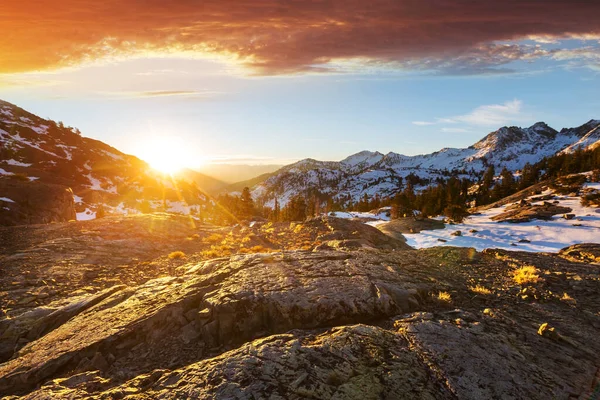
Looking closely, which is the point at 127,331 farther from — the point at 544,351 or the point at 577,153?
the point at 577,153

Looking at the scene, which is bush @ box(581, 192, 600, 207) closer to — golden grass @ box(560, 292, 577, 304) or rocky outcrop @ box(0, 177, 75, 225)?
golden grass @ box(560, 292, 577, 304)

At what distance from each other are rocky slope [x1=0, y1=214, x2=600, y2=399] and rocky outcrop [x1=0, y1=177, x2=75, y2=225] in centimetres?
2432

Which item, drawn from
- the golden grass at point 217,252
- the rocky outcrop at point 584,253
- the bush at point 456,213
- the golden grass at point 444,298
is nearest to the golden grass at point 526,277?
the golden grass at point 444,298

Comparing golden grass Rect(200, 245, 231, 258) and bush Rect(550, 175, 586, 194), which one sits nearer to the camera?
golden grass Rect(200, 245, 231, 258)

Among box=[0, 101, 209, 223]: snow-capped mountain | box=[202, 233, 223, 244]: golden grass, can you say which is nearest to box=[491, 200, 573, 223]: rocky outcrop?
box=[202, 233, 223, 244]: golden grass

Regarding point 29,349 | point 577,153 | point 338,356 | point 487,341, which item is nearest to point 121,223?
point 29,349

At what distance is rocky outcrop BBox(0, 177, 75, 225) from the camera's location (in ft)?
102

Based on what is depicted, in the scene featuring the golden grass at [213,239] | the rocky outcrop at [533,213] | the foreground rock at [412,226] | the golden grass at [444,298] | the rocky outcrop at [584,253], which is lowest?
the foreground rock at [412,226]

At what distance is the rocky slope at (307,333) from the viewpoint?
5.73m

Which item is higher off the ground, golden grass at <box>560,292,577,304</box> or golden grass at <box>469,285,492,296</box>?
golden grass at <box>469,285,492,296</box>

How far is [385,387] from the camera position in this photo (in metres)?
5.55

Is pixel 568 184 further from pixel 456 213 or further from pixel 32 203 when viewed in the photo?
pixel 32 203

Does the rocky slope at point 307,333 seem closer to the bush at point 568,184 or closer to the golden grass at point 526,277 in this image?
the golden grass at point 526,277

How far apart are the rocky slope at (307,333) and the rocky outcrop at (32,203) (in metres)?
24.3
